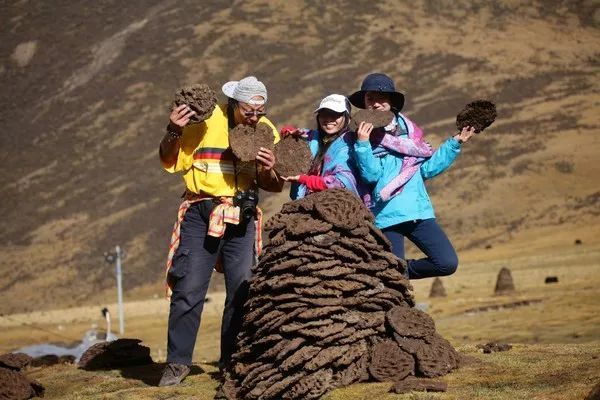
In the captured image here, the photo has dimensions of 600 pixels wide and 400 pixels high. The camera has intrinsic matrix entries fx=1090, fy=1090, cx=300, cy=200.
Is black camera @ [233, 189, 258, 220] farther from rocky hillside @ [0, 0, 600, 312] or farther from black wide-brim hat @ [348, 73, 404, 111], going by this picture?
rocky hillside @ [0, 0, 600, 312]

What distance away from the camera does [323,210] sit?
718 cm

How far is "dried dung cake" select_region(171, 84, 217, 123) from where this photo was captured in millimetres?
7605

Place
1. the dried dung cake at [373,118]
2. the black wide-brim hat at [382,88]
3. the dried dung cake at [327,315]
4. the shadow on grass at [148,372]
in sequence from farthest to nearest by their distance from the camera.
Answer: the shadow on grass at [148,372], the black wide-brim hat at [382,88], the dried dung cake at [373,118], the dried dung cake at [327,315]

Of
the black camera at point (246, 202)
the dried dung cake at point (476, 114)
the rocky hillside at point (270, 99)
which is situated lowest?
the rocky hillside at point (270, 99)

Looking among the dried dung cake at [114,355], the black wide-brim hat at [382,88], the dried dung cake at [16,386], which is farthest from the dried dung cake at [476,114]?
the dried dung cake at [16,386]

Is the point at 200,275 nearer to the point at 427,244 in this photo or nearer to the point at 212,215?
the point at 212,215

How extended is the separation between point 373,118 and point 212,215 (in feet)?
4.46

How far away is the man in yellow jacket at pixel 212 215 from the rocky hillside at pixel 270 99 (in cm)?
3368

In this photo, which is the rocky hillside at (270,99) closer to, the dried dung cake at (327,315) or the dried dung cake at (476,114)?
the dried dung cake at (476,114)

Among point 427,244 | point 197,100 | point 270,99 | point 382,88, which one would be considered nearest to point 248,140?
point 197,100

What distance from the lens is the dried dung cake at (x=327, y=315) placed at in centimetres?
680

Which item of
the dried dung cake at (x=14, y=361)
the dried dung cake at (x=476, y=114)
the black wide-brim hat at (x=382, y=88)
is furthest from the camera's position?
the dried dung cake at (x=14, y=361)

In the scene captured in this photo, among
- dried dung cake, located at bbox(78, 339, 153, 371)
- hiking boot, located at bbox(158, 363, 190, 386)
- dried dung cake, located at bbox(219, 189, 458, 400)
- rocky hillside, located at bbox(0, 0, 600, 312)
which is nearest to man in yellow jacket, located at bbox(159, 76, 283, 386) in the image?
hiking boot, located at bbox(158, 363, 190, 386)

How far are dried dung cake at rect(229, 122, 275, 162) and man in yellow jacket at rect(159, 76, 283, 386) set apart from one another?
105mm
